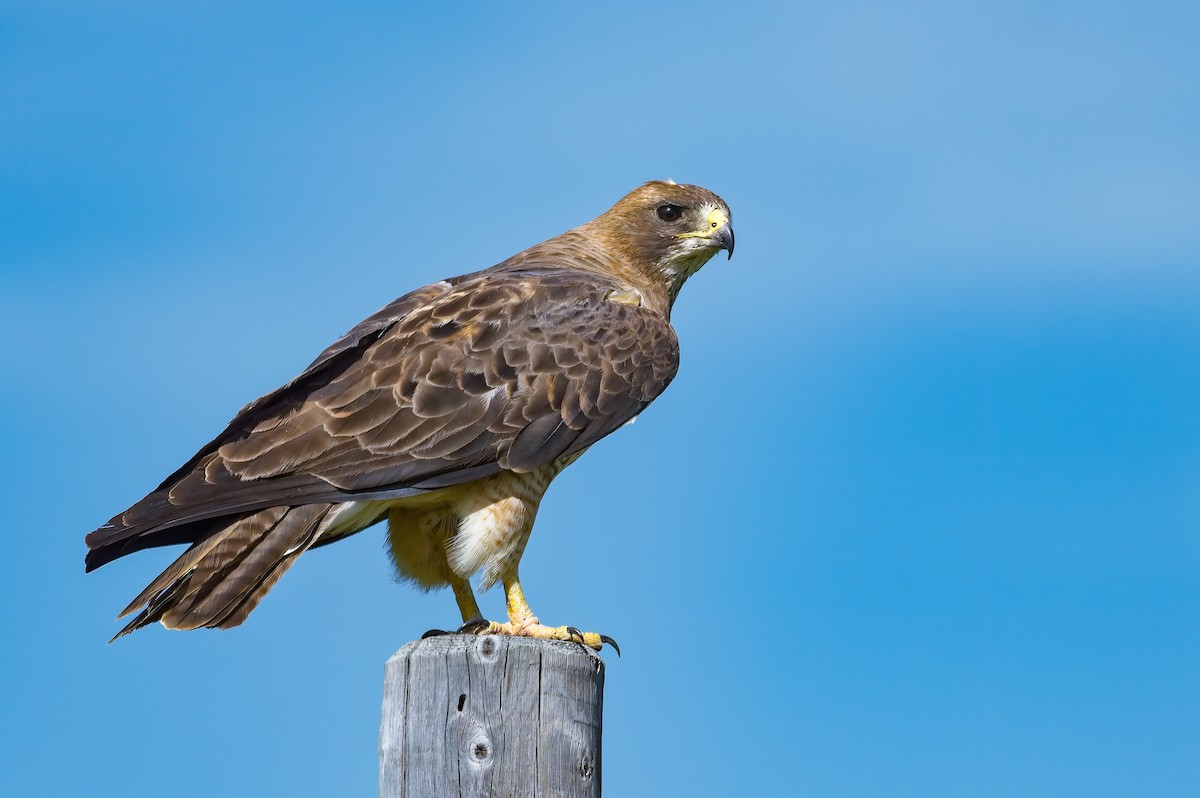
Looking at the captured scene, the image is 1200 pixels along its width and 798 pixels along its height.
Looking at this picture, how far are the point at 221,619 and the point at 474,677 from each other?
1612 mm

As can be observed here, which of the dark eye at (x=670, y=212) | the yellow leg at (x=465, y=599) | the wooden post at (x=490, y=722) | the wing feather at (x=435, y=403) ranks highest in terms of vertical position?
the dark eye at (x=670, y=212)

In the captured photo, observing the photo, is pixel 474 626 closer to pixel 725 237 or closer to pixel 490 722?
pixel 490 722

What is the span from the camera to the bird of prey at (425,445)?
543 centimetres

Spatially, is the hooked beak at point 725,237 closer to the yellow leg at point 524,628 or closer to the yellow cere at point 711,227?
the yellow cere at point 711,227

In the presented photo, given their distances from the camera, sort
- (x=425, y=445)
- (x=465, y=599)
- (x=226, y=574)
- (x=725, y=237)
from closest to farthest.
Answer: (x=226, y=574) → (x=425, y=445) → (x=465, y=599) → (x=725, y=237)

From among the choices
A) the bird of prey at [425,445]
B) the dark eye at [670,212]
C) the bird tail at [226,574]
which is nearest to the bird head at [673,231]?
the dark eye at [670,212]

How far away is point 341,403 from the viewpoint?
604cm

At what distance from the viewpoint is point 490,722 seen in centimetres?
411

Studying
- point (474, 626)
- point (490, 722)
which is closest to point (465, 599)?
point (474, 626)

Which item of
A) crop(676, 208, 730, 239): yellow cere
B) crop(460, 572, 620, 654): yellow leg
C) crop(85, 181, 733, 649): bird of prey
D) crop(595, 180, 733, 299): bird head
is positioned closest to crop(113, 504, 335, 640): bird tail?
crop(85, 181, 733, 649): bird of prey

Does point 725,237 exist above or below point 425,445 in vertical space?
above

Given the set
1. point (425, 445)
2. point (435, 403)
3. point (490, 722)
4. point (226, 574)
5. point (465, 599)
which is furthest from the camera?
point (465, 599)

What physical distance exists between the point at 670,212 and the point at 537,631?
338 cm

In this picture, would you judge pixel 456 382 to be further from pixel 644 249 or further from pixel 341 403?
pixel 644 249
